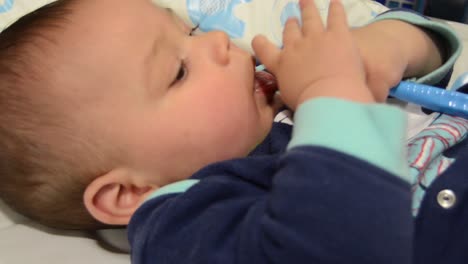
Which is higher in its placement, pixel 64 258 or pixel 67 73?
pixel 67 73

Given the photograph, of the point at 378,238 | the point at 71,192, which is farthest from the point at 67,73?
the point at 378,238

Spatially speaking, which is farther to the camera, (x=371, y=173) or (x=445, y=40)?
(x=445, y=40)

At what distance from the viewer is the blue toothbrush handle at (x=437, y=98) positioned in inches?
25.4

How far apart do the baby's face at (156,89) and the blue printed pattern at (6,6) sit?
1.24ft

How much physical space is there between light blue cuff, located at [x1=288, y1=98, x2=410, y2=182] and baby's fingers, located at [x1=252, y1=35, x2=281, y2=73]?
5.4 inches

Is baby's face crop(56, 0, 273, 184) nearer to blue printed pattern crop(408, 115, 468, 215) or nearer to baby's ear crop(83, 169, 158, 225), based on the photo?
baby's ear crop(83, 169, 158, 225)

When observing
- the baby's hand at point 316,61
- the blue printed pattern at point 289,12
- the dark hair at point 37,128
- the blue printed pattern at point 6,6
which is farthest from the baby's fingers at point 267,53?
the blue printed pattern at point 6,6

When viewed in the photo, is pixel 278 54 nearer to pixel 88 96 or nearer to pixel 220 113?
pixel 220 113

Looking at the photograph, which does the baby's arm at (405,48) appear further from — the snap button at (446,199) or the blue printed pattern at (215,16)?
the blue printed pattern at (215,16)

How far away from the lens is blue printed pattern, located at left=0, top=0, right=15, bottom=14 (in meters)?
0.93

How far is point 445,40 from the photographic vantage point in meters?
0.78

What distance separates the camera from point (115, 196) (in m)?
0.60

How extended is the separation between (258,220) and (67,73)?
0.87ft

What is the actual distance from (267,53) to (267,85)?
0.06 meters
